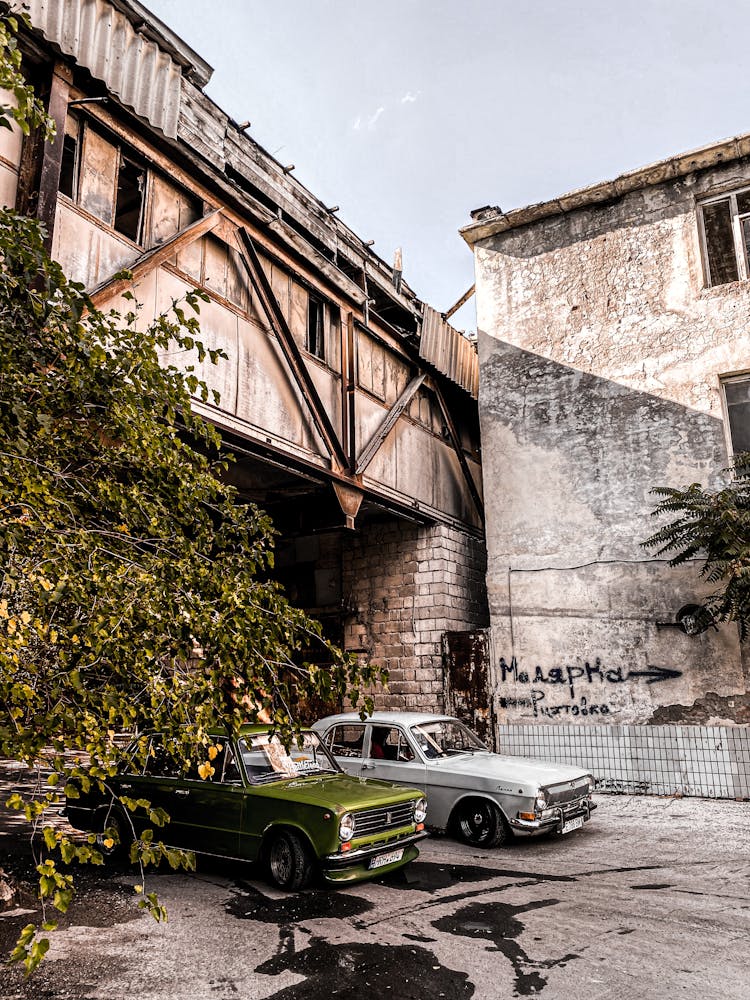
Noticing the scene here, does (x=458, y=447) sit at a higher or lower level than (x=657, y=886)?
higher

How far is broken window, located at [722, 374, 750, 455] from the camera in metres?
11.3

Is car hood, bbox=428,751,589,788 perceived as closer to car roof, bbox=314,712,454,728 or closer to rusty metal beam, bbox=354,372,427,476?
car roof, bbox=314,712,454,728

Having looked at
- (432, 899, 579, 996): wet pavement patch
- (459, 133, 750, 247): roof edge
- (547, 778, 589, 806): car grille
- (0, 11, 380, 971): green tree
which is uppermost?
(459, 133, 750, 247): roof edge

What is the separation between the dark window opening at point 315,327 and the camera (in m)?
11.3

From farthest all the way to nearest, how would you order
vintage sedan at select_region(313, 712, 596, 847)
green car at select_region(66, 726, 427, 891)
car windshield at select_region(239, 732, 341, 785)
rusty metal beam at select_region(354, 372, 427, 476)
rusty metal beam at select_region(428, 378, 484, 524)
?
rusty metal beam at select_region(428, 378, 484, 524) < rusty metal beam at select_region(354, 372, 427, 476) < vintage sedan at select_region(313, 712, 596, 847) < car windshield at select_region(239, 732, 341, 785) < green car at select_region(66, 726, 427, 891)

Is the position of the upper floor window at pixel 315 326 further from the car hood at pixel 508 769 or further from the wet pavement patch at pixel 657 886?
the wet pavement patch at pixel 657 886

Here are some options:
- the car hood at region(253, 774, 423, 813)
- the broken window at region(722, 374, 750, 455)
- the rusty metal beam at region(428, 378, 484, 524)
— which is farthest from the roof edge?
the car hood at region(253, 774, 423, 813)

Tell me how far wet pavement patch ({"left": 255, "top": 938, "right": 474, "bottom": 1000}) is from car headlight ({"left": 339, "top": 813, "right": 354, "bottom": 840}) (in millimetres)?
971

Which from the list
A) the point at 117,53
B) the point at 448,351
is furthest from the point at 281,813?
the point at 448,351

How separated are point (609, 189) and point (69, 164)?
29.4ft

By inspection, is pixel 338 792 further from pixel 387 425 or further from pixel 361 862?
pixel 387 425

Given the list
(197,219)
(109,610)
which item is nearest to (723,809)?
(109,610)

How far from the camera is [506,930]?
4980mm

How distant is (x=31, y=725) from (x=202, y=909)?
3077mm
